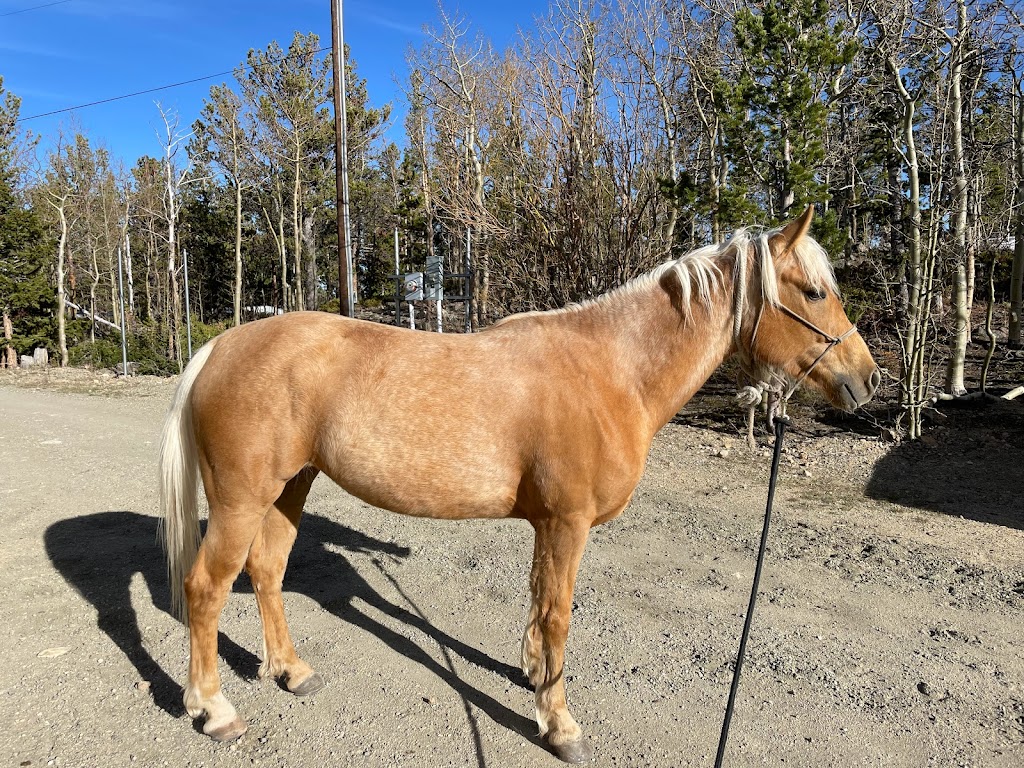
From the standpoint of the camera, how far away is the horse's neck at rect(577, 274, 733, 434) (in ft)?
7.98

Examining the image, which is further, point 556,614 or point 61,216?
point 61,216

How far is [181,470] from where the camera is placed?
2711 mm

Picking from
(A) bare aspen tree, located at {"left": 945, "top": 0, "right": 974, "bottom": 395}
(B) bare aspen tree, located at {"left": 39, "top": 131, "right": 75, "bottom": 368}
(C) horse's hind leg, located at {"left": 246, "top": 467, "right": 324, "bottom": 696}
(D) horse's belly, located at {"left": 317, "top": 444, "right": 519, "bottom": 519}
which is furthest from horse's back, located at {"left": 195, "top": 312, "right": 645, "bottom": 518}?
(B) bare aspen tree, located at {"left": 39, "top": 131, "right": 75, "bottom": 368}

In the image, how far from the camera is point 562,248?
8492 mm

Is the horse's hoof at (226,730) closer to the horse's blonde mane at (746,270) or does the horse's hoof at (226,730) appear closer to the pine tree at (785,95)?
the horse's blonde mane at (746,270)

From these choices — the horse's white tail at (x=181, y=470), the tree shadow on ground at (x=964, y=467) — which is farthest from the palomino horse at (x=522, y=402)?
the tree shadow on ground at (x=964, y=467)

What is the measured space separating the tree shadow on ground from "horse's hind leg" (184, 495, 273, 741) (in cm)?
574

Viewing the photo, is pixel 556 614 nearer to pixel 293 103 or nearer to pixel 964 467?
pixel 964 467

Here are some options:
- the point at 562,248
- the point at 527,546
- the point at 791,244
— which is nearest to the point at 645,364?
the point at 791,244

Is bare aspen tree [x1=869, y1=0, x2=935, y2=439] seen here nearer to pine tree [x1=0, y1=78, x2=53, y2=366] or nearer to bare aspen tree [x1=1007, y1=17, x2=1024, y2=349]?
bare aspen tree [x1=1007, y1=17, x2=1024, y2=349]

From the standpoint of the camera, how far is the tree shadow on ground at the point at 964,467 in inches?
218

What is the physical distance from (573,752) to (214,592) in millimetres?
1591

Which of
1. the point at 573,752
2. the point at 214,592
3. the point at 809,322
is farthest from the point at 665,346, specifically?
the point at 214,592

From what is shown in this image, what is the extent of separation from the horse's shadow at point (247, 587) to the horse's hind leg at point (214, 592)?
0.87 ft
